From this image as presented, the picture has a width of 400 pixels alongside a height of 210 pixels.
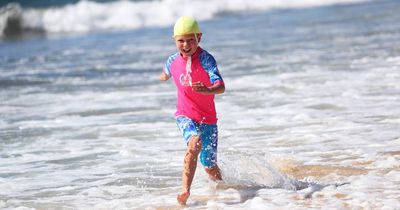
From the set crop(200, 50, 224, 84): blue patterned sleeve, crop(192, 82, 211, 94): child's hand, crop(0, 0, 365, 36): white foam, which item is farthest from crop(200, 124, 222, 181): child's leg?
crop(0, 0, 365, 36): white foam

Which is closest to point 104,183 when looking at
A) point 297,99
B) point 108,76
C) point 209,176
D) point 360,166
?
point 209,176

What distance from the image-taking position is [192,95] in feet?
19.4

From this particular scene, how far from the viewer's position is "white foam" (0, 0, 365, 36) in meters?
33.6

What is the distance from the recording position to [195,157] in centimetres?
575

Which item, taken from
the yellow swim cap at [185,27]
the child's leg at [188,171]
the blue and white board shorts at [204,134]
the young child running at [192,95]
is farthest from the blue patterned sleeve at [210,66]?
the child's leg at [188,171]

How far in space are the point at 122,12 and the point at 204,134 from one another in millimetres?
29117

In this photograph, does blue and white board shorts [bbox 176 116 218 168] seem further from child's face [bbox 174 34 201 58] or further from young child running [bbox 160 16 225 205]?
child's face [bbox 174 34 201 58]

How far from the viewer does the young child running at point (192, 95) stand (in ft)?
18.8

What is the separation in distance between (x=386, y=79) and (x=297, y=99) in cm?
159

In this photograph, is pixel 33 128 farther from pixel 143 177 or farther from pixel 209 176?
pixel 209 176

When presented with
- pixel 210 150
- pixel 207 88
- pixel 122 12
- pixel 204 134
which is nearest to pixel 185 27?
pixel 207 88

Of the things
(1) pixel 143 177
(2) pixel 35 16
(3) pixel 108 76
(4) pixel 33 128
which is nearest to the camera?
(1) pixel 143 177

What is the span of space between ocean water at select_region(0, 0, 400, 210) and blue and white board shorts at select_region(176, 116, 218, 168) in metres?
0.25

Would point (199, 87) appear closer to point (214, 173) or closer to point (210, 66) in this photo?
point (210, 66)
